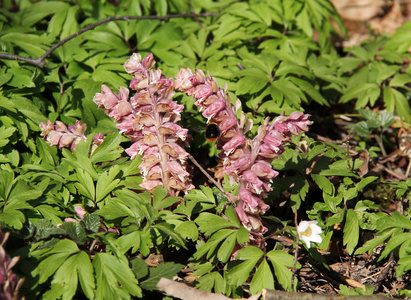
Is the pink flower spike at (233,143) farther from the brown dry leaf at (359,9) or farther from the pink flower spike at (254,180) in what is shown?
the brown dry leaf at (359,9)

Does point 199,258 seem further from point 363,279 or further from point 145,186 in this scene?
point 363,279

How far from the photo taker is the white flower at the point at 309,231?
2525 millimetres

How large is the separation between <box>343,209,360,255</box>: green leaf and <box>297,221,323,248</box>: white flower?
38cm

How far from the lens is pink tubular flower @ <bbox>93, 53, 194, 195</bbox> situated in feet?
8.81

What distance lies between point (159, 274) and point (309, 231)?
3.16 feet

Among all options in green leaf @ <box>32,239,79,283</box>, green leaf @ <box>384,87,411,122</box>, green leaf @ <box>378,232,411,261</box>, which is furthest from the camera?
green leaf @ <box>384,87,411,122</box>

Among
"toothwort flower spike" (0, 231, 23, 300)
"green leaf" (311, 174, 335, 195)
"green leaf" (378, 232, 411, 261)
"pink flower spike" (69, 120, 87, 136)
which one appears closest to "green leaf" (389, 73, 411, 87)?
"green leaf" (311, 174, 335, 195)

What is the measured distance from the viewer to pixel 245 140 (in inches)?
101

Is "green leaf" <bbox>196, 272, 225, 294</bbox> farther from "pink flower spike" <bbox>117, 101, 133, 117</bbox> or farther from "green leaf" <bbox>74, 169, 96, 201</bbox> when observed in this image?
"pink flower spike" <bbox>117, 101, 133, 117</bbox>

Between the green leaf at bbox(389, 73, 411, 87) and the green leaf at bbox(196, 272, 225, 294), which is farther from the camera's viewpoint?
the green leaf at bbox(389, 73, 411, 87)

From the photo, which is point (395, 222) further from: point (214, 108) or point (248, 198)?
point (214, 108)

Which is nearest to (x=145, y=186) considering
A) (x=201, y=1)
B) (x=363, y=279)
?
(x=363, y=279)

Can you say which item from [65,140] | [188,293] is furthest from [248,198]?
[65,140]

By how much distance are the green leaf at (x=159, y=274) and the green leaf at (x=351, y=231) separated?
118 centimetres
